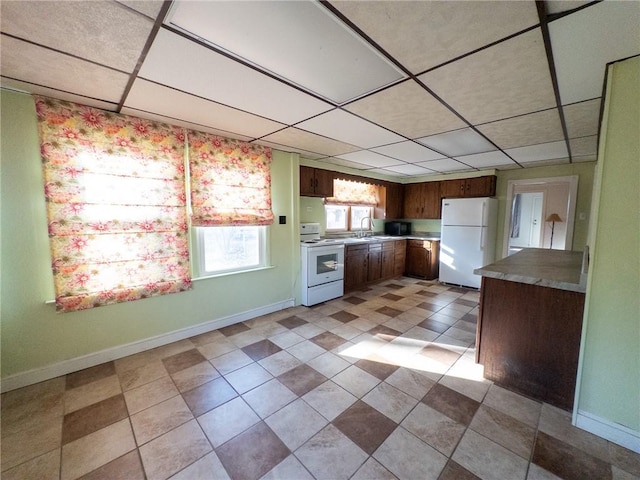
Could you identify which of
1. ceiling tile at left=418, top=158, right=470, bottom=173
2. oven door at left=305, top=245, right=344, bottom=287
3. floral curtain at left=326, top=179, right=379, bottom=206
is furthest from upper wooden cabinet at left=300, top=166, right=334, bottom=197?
ceiling tile at left=418, top=158, right=470, bottom=173

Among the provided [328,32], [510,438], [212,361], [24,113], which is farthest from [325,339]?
[24,113]

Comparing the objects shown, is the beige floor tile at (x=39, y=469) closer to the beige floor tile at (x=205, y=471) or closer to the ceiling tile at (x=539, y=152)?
the beige floor tile at (x=205, y=471)

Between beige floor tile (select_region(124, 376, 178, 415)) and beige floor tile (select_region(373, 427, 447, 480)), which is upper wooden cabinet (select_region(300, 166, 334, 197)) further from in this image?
beige floor tile (select_region(373, 427, 447, 480))

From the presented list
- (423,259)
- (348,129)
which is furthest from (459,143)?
(423,259)

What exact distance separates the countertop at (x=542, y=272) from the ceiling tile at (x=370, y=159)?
2186mm

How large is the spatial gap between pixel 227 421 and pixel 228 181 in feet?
7.97

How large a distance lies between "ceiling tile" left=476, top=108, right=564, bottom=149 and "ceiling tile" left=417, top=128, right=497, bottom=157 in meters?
0.12

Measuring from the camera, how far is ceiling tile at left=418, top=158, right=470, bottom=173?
13.4ft

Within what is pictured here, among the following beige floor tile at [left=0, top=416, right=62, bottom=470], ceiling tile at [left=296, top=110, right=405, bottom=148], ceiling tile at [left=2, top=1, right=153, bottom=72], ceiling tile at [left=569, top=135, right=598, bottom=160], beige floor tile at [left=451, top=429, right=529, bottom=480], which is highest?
ceiling tile at [left=2, top=1, right=153, bottom=72]

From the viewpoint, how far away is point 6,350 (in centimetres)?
199

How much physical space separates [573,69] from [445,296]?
11.4ft

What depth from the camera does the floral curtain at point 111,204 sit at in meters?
2.11

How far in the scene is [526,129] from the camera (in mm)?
2578

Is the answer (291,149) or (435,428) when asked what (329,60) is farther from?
(435,428)
